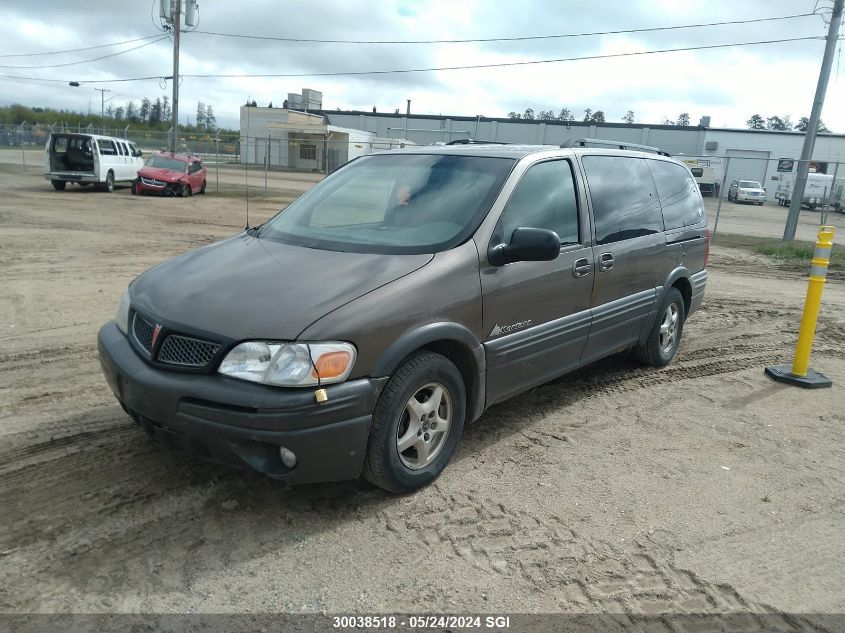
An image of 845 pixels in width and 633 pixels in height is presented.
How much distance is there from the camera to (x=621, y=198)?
5.06 m

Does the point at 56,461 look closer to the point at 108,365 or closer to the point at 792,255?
the point at 108,365

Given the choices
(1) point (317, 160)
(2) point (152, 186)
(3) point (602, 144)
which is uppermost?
(3) point (602, 144)

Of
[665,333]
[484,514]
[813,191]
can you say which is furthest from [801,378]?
[813,191]

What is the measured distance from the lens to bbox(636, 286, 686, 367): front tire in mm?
5699

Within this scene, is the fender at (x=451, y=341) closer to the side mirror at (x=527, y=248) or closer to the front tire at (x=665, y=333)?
the side mirror at (x=527, y=248)

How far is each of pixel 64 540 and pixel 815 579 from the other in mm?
3417

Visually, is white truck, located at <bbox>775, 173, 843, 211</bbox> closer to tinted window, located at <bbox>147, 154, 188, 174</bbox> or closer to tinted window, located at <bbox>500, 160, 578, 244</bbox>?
tinted window, located at <bbox>147, 154, 188, 174</bbox>

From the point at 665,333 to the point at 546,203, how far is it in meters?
2.26

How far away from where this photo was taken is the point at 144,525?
318 centimetres

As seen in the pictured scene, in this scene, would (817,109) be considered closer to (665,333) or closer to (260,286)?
(665,333)

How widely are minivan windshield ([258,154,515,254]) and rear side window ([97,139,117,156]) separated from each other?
20842 millimetres

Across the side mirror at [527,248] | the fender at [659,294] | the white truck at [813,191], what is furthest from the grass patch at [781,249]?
the white truck at [813,191]

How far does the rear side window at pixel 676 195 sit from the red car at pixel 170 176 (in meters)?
20.5

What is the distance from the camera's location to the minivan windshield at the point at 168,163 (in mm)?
23578
